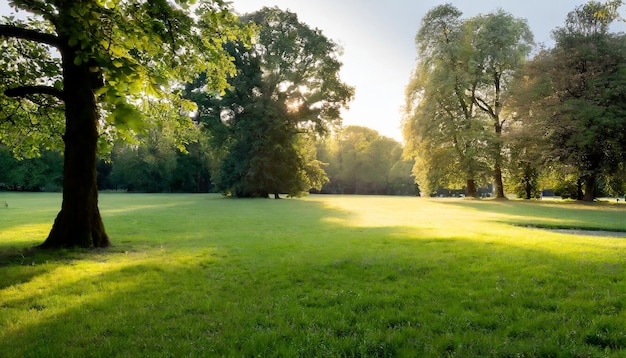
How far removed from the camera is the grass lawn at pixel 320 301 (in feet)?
15.9

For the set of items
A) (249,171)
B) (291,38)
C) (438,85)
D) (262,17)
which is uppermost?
(262,17)

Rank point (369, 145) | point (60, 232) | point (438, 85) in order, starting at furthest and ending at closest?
point (369, 145) → point (438, 85) → point (60, 232)

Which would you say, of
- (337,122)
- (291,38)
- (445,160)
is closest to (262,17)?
(291,38)

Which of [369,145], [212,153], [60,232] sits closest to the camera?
[60,232]

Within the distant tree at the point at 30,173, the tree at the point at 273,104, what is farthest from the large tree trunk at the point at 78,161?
the distant tree at the point at 30,173

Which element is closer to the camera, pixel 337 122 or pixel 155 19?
pixel 155 19

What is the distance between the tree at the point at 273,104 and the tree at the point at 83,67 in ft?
118

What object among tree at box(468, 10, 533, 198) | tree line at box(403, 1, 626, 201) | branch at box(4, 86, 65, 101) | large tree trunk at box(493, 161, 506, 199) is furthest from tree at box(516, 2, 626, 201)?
branch at box(4, 86, 65, 101)

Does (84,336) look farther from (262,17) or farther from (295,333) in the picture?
(262,17)

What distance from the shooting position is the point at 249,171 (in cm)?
5100

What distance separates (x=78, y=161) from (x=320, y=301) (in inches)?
380

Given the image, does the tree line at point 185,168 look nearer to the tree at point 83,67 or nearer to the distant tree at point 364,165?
the distant tree at point 364,165

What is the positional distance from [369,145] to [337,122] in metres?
55.2

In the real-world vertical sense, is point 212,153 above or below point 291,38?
below
